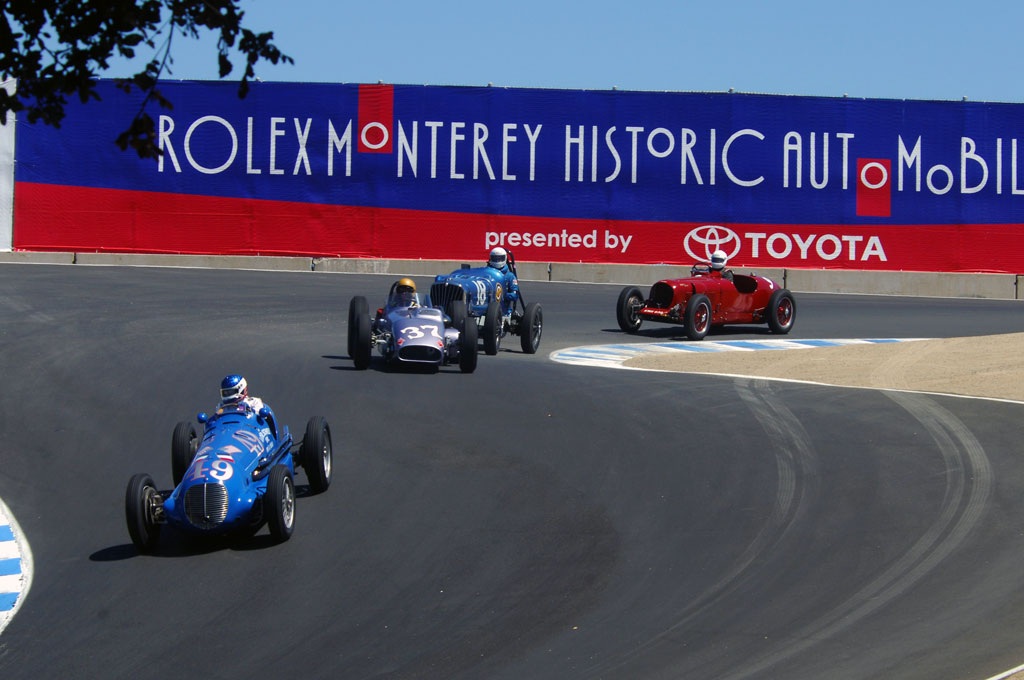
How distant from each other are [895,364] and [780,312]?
4.71 metres

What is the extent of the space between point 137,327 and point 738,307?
366 inches

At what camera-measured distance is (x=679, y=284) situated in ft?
72.5

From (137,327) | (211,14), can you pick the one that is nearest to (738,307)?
(137,327)

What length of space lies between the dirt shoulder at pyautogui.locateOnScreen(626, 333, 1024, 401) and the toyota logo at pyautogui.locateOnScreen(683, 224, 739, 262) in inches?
330

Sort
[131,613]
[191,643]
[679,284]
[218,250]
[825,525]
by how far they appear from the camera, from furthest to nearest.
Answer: [218,250], [679,284], [825,525], [131,613], [191,643]

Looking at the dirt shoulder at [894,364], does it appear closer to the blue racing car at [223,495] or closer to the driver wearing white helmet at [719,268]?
the driver wearing white helmet at [719,268]

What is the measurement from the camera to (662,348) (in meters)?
20.8

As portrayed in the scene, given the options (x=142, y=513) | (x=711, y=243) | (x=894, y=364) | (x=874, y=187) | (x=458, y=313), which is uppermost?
(x=874, y=187)

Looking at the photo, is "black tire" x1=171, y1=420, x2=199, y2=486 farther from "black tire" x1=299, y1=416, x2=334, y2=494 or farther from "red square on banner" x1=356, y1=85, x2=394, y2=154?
"red square on banner" x1=356, y1=85, x2=394, y2=154

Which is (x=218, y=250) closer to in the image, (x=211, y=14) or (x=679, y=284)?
(x=679, y=284)

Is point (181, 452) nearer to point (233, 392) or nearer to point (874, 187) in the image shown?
point (233, 392)

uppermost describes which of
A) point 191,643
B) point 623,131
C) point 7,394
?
point 623,131

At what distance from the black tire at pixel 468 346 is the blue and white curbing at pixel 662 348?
1.98m

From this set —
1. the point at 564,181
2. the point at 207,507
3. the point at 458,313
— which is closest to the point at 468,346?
the point at 458,313
